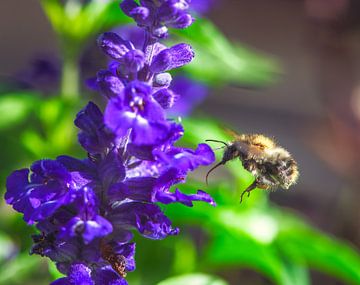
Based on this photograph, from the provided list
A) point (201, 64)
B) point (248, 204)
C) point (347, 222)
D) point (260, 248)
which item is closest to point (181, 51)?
point (260, 248)

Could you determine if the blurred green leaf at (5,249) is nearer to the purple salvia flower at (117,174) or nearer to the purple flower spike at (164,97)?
the purple salvia flower at (117,174)

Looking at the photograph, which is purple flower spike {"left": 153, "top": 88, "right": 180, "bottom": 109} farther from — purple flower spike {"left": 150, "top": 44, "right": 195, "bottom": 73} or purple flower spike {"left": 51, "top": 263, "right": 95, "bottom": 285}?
purple flower spike {"left": 51, "top": 263, "right": 95, "bottom": 285}

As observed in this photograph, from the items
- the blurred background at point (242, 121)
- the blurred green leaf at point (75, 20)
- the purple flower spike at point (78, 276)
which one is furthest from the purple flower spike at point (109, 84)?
the blurred green leaf at point (75, 20)

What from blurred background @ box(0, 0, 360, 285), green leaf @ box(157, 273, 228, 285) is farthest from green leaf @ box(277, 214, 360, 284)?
green leaf @ box(157, 273, 228, 285)

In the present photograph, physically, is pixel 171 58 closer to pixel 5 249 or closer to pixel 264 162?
pixel 264 162

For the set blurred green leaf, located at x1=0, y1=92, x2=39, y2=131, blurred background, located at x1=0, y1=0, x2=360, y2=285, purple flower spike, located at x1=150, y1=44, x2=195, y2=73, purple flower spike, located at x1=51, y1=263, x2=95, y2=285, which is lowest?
blurred background, located at x1=0, y1=0, x2=360, y2=285

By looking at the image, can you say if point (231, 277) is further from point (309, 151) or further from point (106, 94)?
point (309, 151)

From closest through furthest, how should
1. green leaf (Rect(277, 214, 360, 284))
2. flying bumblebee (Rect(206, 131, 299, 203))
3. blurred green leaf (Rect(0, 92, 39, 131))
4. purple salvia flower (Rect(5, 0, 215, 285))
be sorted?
purple salvia flower (Rect(5, 0, 215, 285)) → flying bumblebee (Rect(206, 131, 299, 203)) → green leaf (Rect(277, 214, 360, 284)) → blurred green leaf (Rect(0, 92, 39, 131))
